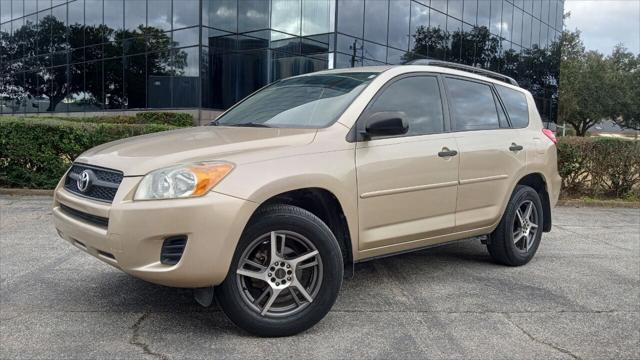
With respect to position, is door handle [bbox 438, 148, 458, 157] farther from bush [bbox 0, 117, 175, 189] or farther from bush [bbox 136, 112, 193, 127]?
bush [bbox 136, 112, 193, 127]

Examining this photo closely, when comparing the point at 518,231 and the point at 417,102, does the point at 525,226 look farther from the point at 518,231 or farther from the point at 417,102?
the point at 417,102

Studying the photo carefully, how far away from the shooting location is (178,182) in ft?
10.5

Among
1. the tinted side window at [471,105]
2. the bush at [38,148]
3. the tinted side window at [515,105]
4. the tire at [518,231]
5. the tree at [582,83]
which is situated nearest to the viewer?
the tinted side window at [471,105]

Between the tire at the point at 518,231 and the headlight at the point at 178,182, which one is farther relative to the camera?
the tire at the point at 518,231

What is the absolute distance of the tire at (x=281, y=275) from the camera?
11.0ft

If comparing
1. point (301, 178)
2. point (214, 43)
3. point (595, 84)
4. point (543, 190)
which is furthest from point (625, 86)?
point (301, 178)

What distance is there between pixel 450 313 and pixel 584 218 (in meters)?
5.87

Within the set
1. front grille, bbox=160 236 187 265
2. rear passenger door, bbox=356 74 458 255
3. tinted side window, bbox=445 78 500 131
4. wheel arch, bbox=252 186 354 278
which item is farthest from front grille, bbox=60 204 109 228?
tinted side window, bbox=445 78 500 131

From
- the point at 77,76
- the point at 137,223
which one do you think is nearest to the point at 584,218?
the point at 137,223

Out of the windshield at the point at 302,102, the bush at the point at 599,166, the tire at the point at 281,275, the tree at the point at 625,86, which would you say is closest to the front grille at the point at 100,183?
the tire at the point at 281,275

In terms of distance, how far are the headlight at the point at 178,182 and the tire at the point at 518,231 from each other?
300 centimetres

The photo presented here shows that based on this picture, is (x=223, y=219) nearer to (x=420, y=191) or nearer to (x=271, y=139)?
(x=271, y=139)

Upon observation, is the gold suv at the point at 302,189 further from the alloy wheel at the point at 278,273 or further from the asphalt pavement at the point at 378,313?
the asphalt pavement at the point at 378,313

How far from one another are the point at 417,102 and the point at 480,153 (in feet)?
2.47
